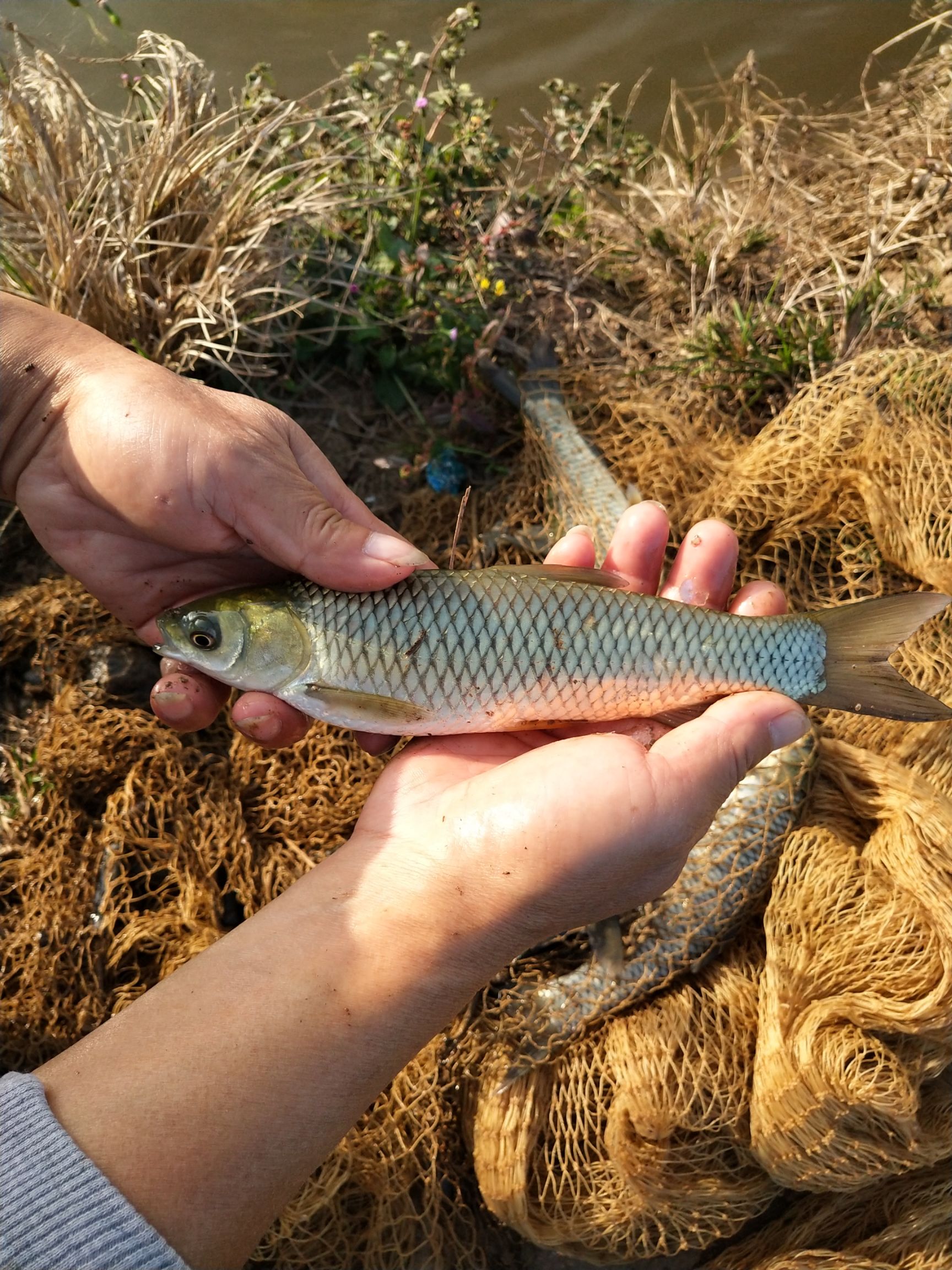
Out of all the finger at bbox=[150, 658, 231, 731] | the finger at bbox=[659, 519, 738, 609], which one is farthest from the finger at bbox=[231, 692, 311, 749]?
the finger at bbox=[659, 519, 738, 609]

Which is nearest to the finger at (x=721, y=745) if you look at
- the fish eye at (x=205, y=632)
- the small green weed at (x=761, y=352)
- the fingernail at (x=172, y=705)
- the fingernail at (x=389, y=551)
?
the fingernail at (x=389, y=551)

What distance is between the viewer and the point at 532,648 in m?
2.44

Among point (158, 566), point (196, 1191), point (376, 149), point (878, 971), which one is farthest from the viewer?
point (376, 149)

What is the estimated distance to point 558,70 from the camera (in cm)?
683

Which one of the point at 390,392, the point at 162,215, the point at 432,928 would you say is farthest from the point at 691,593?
the point at 162,215

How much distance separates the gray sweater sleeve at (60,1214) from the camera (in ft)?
4.97

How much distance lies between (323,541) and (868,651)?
1635mm

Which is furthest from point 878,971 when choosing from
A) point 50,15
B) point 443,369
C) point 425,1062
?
point 50,15

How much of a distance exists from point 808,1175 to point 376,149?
4.95 metres

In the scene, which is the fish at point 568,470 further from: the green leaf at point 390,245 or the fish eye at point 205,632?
the fish eye at point 205,632

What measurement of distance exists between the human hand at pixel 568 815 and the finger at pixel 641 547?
0.67 metres

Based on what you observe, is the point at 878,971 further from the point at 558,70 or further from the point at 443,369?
the point at 558,70

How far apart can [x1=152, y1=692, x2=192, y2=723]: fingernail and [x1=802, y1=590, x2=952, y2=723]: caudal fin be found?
188 cm

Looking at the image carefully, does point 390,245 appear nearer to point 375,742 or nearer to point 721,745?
point 375,742
